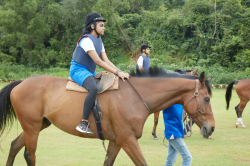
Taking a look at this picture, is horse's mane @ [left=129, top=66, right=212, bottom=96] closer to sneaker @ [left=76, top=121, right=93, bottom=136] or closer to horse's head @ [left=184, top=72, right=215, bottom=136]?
horse's head @ [left=184, top=72, right=215, bottom=136]

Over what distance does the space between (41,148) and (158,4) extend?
33651 mm

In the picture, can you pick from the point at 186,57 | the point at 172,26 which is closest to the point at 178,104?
the point at 186,57

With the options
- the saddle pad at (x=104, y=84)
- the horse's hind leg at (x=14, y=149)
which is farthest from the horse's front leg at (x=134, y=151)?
the horse's hind leg at (x=14, y=149)

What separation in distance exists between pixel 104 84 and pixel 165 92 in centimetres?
90

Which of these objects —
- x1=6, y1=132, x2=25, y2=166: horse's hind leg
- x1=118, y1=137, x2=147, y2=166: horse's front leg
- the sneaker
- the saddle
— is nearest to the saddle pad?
the saddle

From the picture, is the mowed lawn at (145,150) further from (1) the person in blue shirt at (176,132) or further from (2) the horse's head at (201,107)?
(2) the horse's head at (201,107)

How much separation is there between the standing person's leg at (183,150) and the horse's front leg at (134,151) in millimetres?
650

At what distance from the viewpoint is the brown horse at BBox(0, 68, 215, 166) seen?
365 cm

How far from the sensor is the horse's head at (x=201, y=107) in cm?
365

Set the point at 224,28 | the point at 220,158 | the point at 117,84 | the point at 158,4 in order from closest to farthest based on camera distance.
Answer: the point at 117,84 → the point at 220,158 → the point at 224,28 → the point at 158,4

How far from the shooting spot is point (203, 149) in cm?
623

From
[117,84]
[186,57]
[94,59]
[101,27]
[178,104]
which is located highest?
[101,27]

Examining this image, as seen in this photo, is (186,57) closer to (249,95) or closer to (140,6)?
(140,6)

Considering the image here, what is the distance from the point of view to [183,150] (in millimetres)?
3854
